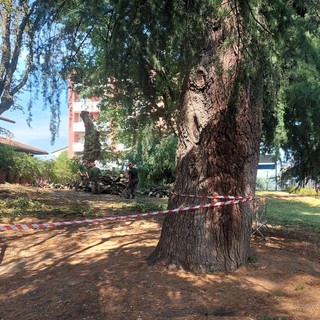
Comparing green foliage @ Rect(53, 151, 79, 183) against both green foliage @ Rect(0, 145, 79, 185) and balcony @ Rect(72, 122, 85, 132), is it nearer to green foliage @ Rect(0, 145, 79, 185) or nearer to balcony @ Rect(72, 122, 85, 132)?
green foliage @ Rect(0, 145, 79, 185)

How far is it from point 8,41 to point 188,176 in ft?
37.1

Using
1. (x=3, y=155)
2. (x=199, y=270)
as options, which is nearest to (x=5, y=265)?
(x=199, y=270)

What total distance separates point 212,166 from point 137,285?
6.47ft

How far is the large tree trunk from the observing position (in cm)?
627

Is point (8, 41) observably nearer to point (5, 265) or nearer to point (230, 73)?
point (5, 265)

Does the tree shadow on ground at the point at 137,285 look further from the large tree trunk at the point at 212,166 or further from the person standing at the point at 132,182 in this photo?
the person standing at the point at 132,182

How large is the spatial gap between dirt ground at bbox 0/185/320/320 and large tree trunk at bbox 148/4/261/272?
0.98 feet

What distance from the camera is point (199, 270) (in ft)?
20.3

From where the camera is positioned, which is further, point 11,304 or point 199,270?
point 199,270

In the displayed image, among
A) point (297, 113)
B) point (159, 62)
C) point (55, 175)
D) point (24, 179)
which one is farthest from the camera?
point (55, 175)

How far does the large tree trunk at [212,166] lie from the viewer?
6.27m

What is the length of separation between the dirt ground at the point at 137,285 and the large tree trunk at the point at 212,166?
0.98 feet

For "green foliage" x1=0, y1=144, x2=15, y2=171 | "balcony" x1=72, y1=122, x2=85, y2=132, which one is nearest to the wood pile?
"green foliage" x1=0, y1=144, x2=15, y2=171

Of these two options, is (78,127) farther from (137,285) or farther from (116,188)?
(137,285)
